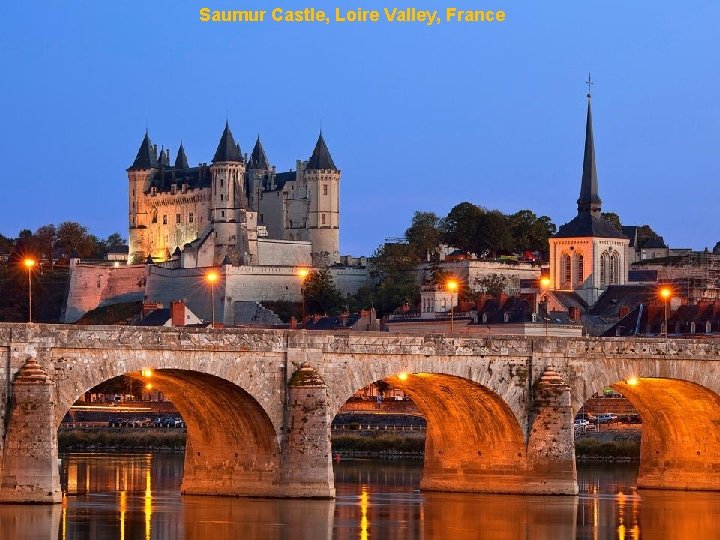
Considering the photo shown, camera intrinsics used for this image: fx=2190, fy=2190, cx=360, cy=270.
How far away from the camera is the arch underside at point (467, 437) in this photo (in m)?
Result: 69.2

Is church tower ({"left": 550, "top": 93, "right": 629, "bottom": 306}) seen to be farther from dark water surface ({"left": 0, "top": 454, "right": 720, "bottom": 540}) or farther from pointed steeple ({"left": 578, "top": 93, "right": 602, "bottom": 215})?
dark water surface ({"left": 0, "top": 454, "right": 720, "bottom": 540})

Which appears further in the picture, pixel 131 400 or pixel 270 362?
pixel 131 400

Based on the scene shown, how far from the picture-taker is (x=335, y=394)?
65.6m

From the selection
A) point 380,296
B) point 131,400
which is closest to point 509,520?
point 131,400

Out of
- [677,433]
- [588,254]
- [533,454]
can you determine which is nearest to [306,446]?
[533,454]

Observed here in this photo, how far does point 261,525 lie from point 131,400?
93.9 meters

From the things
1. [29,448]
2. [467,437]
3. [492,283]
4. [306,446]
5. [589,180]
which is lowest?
[29,448]

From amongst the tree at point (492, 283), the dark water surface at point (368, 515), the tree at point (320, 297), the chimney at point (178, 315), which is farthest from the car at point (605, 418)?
the tree at point (320, 297)

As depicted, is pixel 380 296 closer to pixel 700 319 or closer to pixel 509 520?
pixel 700 319

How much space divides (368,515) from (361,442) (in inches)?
1828

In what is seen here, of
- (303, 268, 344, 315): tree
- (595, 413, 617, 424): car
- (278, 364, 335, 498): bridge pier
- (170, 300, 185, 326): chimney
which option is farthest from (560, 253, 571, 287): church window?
(278, 364, 335, 498): bridge pier

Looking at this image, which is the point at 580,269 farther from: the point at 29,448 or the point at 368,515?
the point at 29,448

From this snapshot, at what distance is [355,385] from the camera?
217ft

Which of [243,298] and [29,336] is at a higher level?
[243,298]
